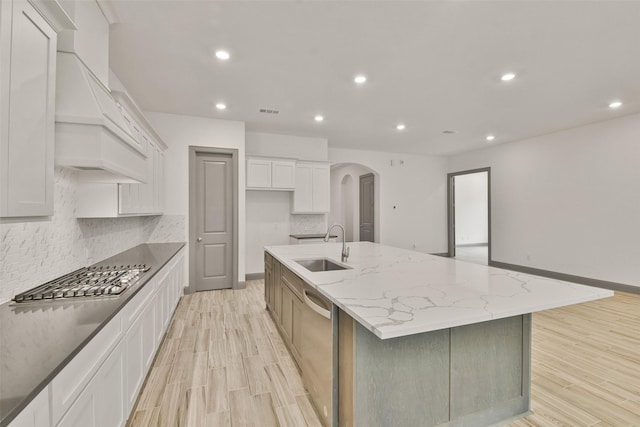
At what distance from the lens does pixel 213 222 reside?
4875mm

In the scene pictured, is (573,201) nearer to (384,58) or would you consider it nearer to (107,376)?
(384,58)

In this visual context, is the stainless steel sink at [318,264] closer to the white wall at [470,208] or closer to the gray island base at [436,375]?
the gray island base at [436,375]

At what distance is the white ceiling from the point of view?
227 cm

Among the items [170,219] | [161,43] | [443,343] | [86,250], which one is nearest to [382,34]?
[161,43]

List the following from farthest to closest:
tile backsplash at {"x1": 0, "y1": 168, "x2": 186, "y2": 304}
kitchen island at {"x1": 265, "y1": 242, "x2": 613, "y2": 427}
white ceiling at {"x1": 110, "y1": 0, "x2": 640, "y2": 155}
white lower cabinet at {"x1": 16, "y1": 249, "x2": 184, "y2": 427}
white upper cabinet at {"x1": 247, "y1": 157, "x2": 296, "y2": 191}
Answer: white upper cabinet at {"x1": 247, "y1": 157, "x2": 296, "y2": 191}
white ceiling at {"x1": 110, "y1": 0, "x2": 640, "y2": 155}
tile backsplash at {"x1": 0, "y1": 168, "x2": 186, "y2": 304}
kitchen island at {"x1": 265, "y1": 242, "x2": 613, "y2": 427}
white lower cabinet at {"x1": 16, "y1": 249, "x2": 184, "y2": 427}

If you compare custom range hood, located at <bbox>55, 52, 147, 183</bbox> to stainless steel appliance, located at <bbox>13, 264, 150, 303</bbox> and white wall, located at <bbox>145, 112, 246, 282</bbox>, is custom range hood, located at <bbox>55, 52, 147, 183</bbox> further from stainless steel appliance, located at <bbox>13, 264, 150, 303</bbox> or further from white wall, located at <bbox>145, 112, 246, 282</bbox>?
white wall, located at <bbox>145, 112, 246, 282</bbox>

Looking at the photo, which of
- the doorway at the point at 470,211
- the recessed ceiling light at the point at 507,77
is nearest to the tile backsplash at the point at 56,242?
the recessed ceiling light at the point at 507,77

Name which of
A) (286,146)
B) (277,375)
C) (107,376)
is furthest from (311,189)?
(107,376)

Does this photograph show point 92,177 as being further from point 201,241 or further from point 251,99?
point 201,241

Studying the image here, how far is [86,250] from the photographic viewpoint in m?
2.58

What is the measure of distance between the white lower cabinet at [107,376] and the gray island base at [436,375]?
1.16 metres

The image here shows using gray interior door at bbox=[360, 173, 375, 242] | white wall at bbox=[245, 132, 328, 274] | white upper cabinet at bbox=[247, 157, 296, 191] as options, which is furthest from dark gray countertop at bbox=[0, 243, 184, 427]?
gray interior door at bbox=[360, 173, 375, 242]

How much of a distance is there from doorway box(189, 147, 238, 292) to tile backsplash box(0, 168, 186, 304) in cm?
124

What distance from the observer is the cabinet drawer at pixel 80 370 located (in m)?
0.99
